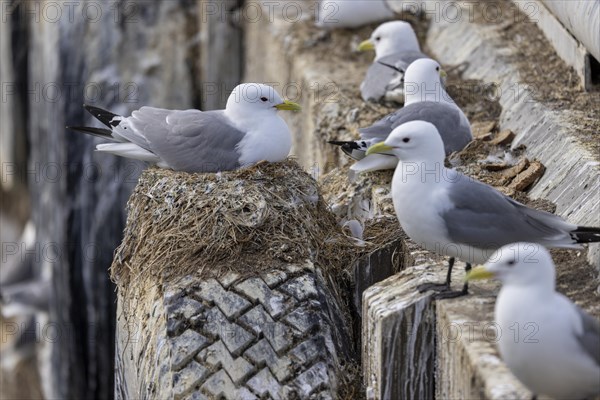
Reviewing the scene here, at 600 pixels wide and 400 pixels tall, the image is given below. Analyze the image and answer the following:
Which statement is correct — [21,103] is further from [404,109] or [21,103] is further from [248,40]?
[404,109]

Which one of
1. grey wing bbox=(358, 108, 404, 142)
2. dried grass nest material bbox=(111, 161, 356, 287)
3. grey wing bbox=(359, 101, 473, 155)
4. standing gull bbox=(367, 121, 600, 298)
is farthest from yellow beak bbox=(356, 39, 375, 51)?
standing gull bbox=(367, 121, 600, 298)

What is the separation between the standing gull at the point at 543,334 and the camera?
10.8 ft

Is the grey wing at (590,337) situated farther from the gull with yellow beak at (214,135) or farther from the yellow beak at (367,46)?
the yellow beak at (367,46)

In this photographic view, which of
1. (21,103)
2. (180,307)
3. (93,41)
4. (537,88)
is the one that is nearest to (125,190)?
(93,41)

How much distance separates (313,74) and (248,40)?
9.46 ft

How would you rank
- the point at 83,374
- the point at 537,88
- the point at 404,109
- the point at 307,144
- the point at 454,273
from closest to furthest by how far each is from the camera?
the point at 454,273
the point at 404,109
the point at 537,88
the point at 307,144
the point at 83,374

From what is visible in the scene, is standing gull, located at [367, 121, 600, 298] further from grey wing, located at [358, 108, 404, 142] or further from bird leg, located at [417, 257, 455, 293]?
grey wing, located at [358, 108, 404, 142]

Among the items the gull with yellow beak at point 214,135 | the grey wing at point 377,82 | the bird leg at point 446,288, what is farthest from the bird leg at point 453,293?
the grey wing at point 377,82

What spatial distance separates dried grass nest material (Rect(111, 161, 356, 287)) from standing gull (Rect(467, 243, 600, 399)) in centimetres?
159

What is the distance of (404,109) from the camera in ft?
19.6

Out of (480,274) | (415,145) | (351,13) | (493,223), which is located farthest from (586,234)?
(351,13)

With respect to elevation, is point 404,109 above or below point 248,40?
below

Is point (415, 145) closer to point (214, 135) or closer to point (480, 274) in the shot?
point (480, 274)

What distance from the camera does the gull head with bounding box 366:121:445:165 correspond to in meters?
4.38
